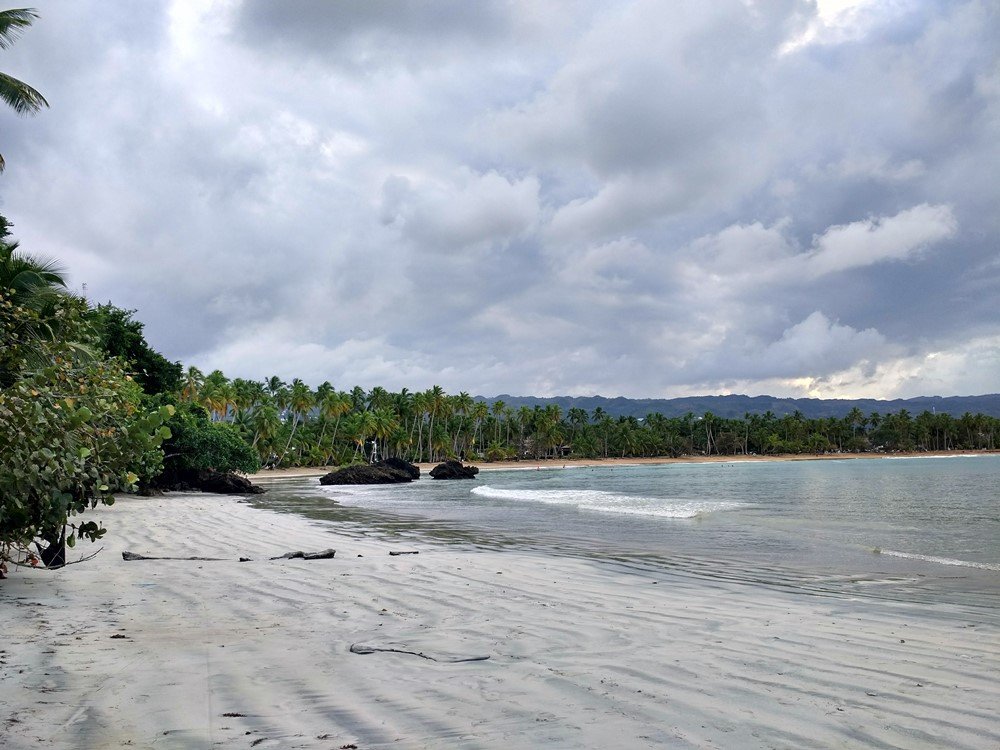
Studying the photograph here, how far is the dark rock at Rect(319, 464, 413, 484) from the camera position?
186 feet

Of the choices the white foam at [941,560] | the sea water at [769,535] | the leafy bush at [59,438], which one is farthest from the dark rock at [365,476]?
the leafy bush at [59,438]

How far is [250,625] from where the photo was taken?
250 inches

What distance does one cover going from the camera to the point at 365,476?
58.4 m

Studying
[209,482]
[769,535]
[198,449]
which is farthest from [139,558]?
[209,482]

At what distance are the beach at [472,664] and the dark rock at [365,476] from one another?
158 ft

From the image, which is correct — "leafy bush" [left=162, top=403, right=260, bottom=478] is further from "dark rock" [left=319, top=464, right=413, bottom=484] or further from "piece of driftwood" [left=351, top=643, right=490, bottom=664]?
"piece of driftwood" [left=351, top=643, right=490, bottom=664]

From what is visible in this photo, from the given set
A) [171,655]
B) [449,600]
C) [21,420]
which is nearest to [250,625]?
[171,655]

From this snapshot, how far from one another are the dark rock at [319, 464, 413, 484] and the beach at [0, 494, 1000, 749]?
1899 inches

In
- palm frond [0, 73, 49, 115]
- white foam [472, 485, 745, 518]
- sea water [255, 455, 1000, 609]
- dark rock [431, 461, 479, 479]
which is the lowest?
dark rock [431, 461, 479, 479]

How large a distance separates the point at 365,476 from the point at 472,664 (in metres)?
54.8

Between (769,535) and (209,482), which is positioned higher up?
(209,482)

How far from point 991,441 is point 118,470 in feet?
721

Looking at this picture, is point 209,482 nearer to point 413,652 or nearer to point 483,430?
point 413,652

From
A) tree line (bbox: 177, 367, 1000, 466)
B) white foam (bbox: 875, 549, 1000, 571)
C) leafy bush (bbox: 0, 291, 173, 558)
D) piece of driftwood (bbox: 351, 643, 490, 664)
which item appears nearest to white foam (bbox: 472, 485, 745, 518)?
white foam (bbox: 875, 549, 1000, 571)
